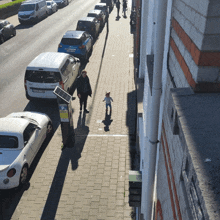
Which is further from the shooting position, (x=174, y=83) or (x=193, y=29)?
(x=174, y=83)

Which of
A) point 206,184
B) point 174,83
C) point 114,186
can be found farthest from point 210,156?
point 114,186

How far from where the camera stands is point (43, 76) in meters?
9.96

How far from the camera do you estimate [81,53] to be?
1484 cm

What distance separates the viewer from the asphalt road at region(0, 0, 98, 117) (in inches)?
449

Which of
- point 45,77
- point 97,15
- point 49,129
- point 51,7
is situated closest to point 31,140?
point 49,129

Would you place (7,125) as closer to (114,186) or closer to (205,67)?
(114,186)

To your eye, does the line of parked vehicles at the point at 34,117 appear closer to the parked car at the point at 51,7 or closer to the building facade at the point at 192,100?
the building facade at the point at 192,100

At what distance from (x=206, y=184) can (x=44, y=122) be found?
7.72 meters

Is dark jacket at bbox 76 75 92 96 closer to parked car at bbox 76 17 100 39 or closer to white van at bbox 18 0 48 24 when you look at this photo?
parked car at bbox 76 17 100 39

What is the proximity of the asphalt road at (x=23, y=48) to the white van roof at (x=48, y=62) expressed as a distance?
1.89 m

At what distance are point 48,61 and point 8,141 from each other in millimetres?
4553

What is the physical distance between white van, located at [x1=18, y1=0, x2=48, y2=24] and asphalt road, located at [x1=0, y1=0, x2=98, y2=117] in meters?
0.64

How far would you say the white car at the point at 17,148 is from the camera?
627cm

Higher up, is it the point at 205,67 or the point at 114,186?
the point at 205,67
